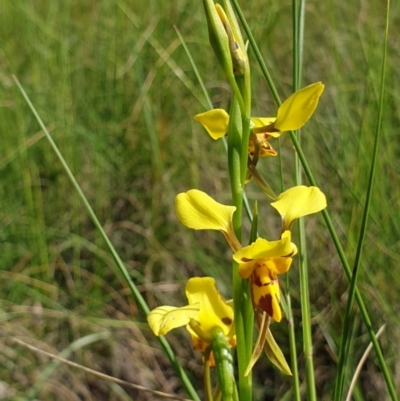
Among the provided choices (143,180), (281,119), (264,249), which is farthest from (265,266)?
(143,180)

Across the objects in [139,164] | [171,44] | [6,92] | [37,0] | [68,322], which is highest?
[37,0]

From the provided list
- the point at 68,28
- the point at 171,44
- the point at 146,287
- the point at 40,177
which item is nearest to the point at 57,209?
the point at 40,177

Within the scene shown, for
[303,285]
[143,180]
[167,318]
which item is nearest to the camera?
[167,318]

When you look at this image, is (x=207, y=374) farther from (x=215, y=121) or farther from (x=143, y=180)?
(x=143, y=180)

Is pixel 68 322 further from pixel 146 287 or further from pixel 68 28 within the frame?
pixel 68 28

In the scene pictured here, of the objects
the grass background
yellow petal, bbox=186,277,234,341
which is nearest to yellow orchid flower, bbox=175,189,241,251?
yellow petal, bbox=186,277,234,341

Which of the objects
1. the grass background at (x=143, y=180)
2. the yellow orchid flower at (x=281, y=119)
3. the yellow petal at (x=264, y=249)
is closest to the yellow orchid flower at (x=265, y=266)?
the yellow petal at (x=264, y=249)

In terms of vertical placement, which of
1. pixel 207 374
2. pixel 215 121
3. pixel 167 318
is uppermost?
pixel 215 121

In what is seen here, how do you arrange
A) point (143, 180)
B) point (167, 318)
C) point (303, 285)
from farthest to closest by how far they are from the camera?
point (143, 180) < point (303, 285) < point (167, 318)
